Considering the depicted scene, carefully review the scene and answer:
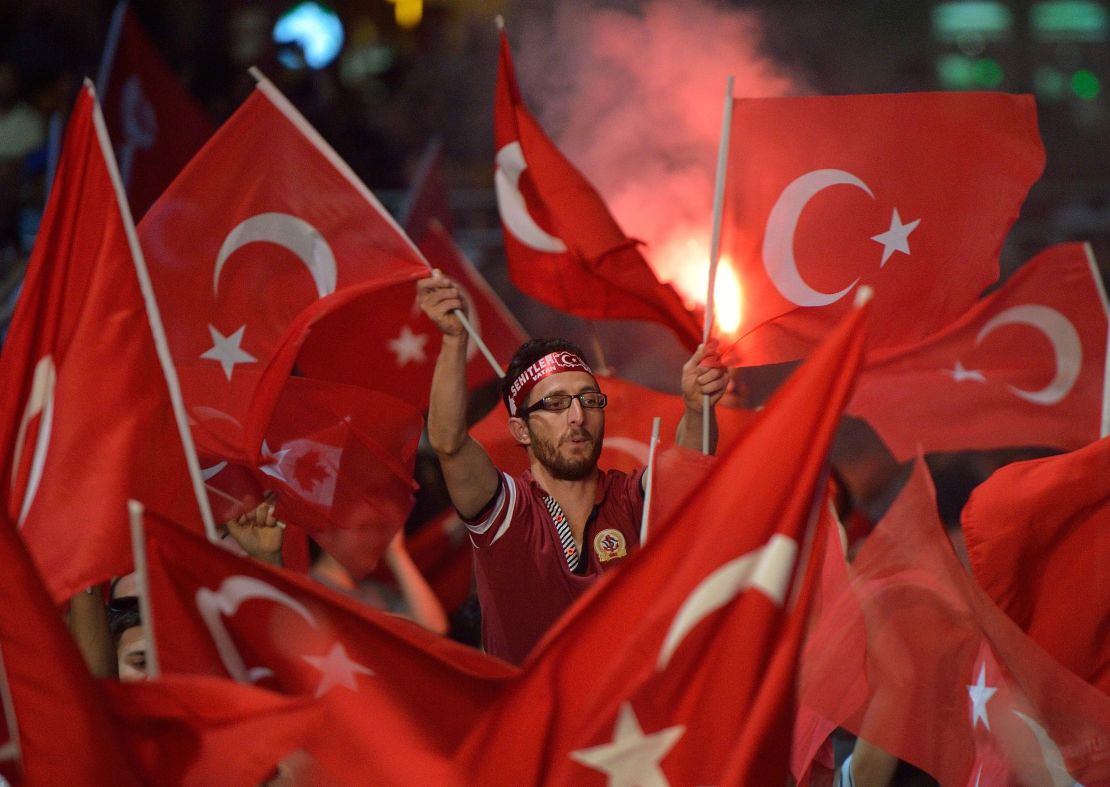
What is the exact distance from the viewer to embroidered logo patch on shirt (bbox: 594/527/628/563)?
3.89 meters

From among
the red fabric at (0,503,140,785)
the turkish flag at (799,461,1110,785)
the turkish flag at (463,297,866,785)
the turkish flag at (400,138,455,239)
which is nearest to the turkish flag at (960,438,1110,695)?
the turkish flag at (799,461,1110,785)

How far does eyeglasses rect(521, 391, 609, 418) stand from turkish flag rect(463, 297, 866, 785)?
1.11m

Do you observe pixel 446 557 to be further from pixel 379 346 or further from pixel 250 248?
pixel 250 248

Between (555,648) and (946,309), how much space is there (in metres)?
1.78

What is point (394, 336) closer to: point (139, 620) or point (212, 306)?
point (212, 306)

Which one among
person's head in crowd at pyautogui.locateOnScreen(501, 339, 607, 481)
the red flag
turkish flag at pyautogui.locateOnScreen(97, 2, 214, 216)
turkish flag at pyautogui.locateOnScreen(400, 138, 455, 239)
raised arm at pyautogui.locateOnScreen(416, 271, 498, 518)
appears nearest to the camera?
raised arm at pyautogui.locateOnScreen(416, 271, 498, 518)

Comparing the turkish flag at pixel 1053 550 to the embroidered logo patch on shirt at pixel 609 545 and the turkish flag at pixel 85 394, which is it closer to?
the embroidered logo patch on shirt at pixel 609 545

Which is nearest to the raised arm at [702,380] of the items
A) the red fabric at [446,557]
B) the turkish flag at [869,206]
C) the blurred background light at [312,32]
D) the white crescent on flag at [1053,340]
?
the turkish flag at [869,206]

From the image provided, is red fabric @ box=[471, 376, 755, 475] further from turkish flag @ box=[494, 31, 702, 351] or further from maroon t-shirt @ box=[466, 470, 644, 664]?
maroon t-shirt @ box=[466, 470, 644, 664]

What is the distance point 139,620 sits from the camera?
3.92 meters

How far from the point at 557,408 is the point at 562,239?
1.26 m

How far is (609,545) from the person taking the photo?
12.8 feet

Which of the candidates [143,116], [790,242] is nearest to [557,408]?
[790,242]

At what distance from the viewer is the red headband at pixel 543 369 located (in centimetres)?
400
